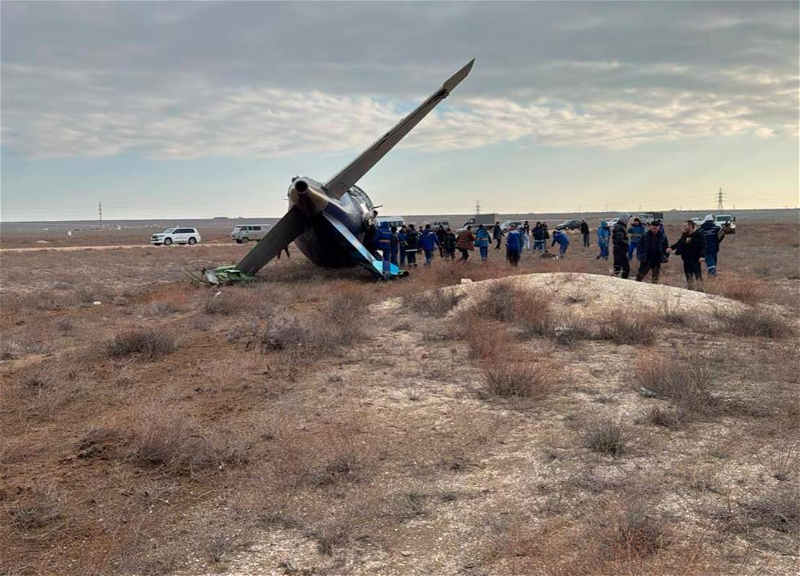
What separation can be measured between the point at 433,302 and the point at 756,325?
6343mm

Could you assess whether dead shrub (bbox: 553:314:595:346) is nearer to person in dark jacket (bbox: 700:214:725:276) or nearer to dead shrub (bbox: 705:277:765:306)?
dead shrub (bbox: 705:277:765:306)

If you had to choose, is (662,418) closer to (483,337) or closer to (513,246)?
(483,337)

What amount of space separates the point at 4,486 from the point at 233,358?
4.73m

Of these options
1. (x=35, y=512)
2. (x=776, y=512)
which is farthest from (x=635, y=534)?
(x=35, y=512)

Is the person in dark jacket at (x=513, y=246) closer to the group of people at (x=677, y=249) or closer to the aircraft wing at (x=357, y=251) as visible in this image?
the group of people at (x=677, y=249)

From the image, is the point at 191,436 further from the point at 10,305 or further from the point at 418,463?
the point at 10,305

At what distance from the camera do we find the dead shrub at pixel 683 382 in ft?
21.6

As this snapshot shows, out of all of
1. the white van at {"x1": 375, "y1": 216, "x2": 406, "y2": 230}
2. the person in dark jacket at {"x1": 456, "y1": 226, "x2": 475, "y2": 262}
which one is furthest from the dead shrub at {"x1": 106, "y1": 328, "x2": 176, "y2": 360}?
the person in dark jacket at {"x1": 456, "y1": 226, "x2": 475, "y2": 262}

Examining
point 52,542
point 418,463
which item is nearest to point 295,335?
point 418,463

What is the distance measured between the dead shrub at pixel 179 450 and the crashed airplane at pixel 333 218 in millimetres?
12914

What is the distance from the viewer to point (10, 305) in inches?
631

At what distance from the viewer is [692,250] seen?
15195 millimetres

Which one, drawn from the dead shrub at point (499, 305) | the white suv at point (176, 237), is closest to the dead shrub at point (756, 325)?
the dead shrub at point (499, 305)

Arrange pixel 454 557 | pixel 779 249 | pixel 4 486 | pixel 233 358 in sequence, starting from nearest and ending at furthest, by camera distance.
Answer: pixel 454 557 → pixel 4 486 → pixel 233 358 → pixel 779 249
